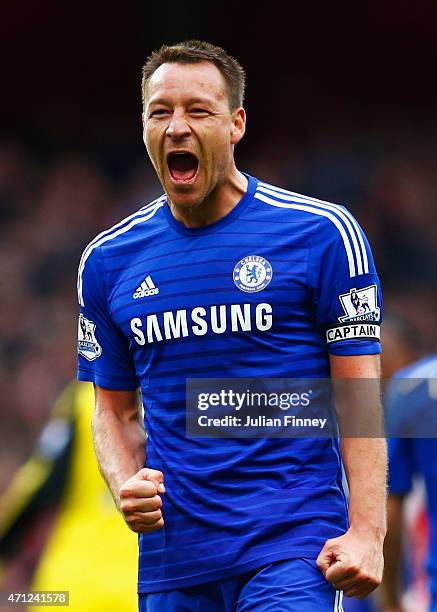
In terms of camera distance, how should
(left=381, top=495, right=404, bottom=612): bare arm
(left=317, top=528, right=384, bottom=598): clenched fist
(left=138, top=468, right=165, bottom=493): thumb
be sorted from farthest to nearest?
1. (left=381, top=495, right=404, bottom=612): bare arm
2. (left=138, top=468, right=165, bottom=493): thumb
3. (left=317, top=528, right=384, bottom=598): clenched fist

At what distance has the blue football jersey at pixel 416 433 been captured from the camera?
4766mm

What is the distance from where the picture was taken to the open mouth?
3936 millimetres

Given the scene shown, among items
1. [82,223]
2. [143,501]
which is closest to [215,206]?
[143,501]

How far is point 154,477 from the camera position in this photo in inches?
145

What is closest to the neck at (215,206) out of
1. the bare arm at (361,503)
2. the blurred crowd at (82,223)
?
the bare arm at (361,503)

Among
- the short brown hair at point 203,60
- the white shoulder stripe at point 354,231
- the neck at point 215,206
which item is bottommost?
the white shoulder stripe at point 354,231

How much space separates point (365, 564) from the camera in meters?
3.57

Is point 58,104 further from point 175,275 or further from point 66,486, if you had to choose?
point 175,275

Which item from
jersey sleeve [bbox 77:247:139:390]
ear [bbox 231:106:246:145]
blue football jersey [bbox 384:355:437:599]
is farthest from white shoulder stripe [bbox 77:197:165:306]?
blue football jersey [bbox 384:355:437:599]

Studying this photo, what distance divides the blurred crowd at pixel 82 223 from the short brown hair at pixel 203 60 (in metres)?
6.72

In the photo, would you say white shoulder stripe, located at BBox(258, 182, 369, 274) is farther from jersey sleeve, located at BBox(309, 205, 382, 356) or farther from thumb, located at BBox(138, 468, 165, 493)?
thumb, located at BBox(138, 468, 165, 493)

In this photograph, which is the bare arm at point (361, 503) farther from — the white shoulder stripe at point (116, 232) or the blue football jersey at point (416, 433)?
the blue football jersey at point (416, 433)

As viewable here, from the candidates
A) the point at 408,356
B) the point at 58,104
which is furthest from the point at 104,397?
the point at 58,104

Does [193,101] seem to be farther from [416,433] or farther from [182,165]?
[416,433]
